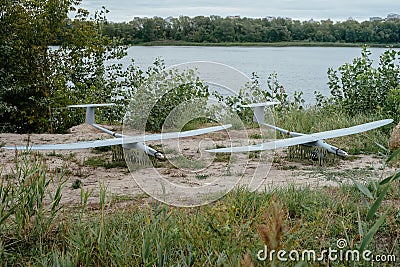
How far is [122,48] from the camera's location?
464 inches

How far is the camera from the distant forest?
35.4 ft

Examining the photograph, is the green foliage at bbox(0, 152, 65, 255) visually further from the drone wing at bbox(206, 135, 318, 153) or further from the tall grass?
the tall grass

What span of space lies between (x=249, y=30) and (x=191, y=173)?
21.6 feet

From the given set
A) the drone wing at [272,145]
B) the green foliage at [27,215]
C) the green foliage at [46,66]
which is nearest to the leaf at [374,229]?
the green foliage at [27,215]

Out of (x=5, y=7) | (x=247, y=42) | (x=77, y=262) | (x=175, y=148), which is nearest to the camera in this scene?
(x=77, y=262)

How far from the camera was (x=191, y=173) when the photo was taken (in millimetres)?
5387

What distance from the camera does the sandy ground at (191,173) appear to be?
178 inches

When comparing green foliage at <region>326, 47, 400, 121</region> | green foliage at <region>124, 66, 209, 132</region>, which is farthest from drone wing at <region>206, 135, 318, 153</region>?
green foliage at <region>326, 47, 400, 121</region>

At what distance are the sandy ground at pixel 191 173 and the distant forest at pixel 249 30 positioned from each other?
4.09 m

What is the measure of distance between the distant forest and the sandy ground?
409 cm

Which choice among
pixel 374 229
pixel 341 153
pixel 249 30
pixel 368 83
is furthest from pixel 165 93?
pixel 249 30

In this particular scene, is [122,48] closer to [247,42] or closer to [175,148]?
[247,42]

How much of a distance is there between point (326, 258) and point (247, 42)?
8.32 m

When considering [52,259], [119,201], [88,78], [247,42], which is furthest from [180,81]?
[88,78]
